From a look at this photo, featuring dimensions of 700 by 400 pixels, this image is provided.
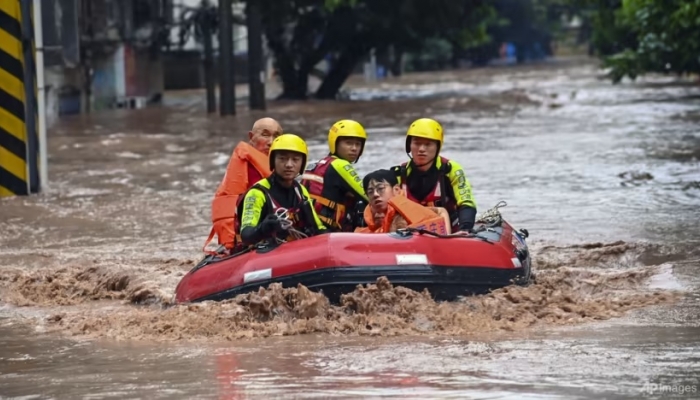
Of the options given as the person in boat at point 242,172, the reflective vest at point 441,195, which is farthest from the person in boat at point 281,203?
the person in boat at point 242,172

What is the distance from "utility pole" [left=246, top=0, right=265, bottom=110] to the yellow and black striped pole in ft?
55.2

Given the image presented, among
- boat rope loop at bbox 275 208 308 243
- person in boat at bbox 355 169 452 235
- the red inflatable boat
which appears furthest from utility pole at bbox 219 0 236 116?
the red inflatable boat

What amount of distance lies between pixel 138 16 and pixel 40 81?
22.6 metres

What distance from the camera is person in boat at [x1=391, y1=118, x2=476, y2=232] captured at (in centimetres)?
1026

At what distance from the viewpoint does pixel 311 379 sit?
24.3 ft

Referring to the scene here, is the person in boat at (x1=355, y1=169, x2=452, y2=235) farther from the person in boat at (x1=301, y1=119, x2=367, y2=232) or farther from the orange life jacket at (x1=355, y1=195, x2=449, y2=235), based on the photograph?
the person in boat at (x1=301, y1=119, x2=367, y2=232)

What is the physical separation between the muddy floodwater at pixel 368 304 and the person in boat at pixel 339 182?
124 centimetres

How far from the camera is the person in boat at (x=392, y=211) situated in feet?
31.8

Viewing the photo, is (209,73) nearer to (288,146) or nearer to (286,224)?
(288,146)

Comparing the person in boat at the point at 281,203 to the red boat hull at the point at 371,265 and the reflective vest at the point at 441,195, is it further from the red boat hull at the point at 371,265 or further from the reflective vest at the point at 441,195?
→ the reflective vest at the point at 441,195

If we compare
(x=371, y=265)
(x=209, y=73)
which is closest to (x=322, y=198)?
(x=371, y=265)

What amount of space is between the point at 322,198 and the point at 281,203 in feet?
1.75

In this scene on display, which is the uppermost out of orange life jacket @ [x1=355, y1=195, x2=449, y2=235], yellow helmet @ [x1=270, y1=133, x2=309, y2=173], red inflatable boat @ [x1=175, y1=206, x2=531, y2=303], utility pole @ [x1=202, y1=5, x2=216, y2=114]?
yellow helmet @ [x1=270, y1=133, x2=309, y2=173]

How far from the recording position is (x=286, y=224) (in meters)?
9.40
